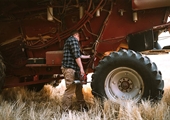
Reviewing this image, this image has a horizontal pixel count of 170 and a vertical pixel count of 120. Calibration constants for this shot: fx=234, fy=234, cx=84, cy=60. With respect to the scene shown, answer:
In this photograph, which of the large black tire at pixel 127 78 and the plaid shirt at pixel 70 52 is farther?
the plaid shirt at pixel 70 52

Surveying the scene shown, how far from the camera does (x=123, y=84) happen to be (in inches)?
184

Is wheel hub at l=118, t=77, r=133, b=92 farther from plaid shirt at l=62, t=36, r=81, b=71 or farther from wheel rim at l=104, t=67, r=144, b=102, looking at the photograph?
plaid shirt at l=62, t=36, r=81, b=71

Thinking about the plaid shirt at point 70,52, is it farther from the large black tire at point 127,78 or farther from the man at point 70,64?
→ the large black tire at point 127,78

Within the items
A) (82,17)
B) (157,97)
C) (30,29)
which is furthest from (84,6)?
(157,97)

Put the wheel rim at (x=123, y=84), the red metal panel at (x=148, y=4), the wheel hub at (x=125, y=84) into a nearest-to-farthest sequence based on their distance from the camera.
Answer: the wheel rim at (x=123, y=84) < the wheel hub at (x=125, y=84) < the red metal panel at (x=148, y=4)

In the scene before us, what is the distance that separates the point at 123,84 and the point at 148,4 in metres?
1.74

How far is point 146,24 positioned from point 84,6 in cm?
146

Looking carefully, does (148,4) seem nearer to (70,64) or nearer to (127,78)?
(127,78)

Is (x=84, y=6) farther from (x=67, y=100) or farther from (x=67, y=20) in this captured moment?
(x=67, y=100)

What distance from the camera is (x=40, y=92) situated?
680 centimetres

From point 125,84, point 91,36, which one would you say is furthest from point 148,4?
point 125,84

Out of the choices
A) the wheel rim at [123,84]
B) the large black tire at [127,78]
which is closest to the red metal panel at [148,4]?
the large black tire at [127,78]

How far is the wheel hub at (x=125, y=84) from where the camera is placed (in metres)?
4.64

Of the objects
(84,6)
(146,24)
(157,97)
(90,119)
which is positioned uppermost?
(84,6)
